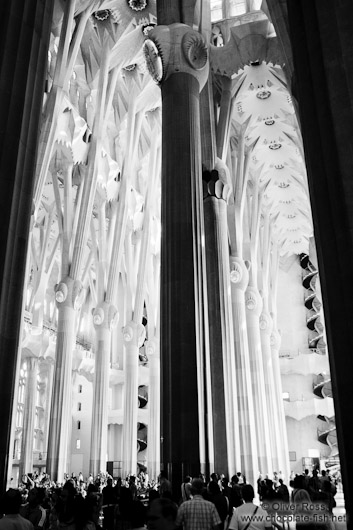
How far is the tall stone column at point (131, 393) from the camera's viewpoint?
22328 mm

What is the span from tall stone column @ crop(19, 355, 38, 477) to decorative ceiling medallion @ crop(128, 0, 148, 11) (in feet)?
57.6

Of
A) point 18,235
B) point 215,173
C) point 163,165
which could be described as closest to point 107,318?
point 215,173

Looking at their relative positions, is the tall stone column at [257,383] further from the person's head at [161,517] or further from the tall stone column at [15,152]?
the person's head at [161,517]

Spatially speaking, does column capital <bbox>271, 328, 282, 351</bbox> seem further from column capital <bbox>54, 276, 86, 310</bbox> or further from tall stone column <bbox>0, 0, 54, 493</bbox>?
tall stone column <bbox>0, 0, 54, 493</bbox>

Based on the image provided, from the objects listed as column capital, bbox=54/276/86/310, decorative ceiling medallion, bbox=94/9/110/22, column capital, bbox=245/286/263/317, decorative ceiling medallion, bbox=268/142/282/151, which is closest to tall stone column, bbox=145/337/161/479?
column capital, bbox=245/286/263/317

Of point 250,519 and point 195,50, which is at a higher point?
point 195,50

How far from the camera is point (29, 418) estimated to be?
25.6 metres

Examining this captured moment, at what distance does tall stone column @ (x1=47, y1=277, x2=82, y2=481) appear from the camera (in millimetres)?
17312

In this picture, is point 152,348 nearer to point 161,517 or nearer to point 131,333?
point 131,333

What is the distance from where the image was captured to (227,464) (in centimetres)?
1335

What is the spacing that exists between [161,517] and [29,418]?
990 inches

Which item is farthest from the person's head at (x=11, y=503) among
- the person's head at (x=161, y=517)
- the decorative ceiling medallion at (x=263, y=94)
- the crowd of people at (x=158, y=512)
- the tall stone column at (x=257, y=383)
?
the decorative ceiling medallion at (x=263, y=94)

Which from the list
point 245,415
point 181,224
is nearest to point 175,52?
point 181,224

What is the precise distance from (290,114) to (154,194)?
7.31 m
